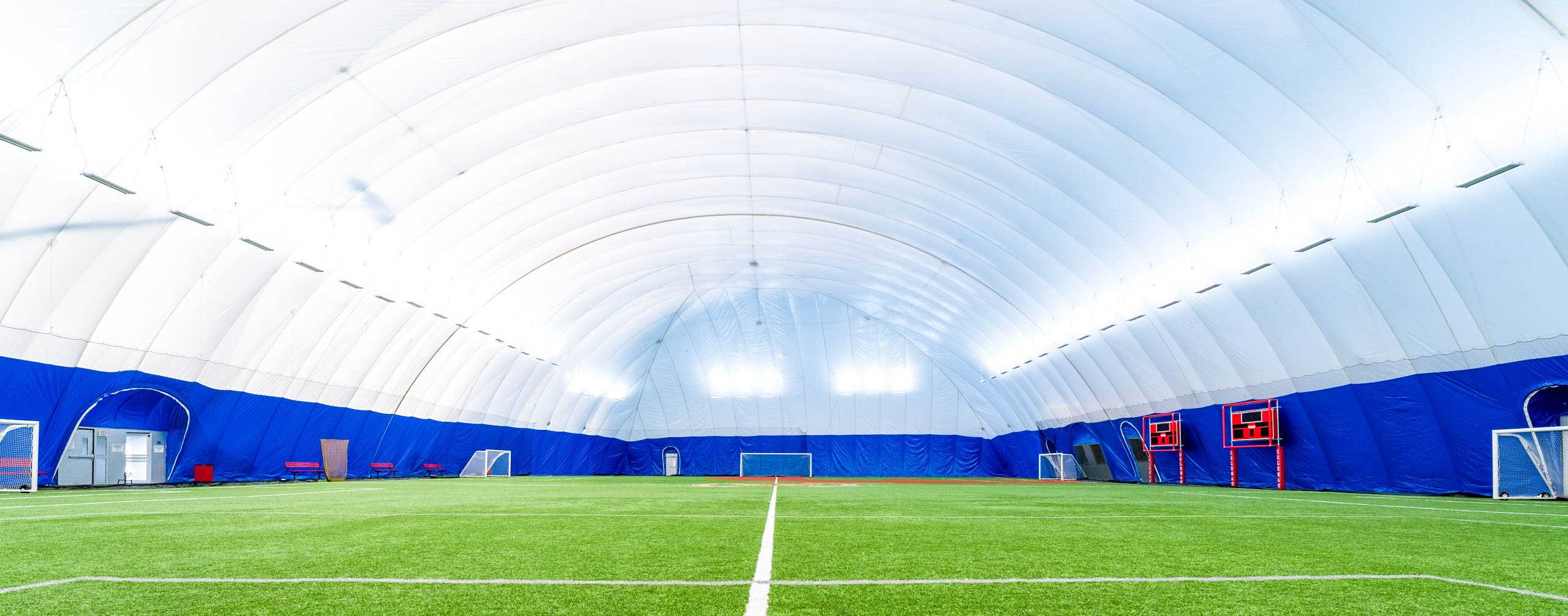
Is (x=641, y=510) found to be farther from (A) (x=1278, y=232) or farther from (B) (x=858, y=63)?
(A) (x=1278, y=232)

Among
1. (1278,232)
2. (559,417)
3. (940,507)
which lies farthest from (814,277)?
(940,507)

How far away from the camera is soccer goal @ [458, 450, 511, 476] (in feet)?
140

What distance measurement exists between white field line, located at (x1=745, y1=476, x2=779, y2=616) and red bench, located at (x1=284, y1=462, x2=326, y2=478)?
27154mm

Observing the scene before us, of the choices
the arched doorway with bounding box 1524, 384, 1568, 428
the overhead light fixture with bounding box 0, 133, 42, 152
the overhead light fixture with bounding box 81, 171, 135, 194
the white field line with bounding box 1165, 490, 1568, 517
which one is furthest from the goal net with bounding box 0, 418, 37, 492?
the arched doorway with bounding box 1524, 384, 1568, 428

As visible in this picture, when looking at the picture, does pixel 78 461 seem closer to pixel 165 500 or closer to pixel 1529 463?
pixel 165 500

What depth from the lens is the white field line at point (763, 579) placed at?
4219mm

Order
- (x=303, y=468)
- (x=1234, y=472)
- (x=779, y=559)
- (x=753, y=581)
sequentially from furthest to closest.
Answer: (x=303, y=468) → (x=1234, y=472) → (x=779, y=559) → (x=753, y=581)

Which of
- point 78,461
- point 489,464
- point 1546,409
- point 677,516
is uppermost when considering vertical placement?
point 1546,409

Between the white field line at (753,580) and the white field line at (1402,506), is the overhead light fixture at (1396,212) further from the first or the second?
the white field line at (753,580)

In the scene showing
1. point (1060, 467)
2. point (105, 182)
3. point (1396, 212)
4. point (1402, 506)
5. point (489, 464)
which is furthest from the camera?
point (489, 464)

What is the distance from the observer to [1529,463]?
1823 cm

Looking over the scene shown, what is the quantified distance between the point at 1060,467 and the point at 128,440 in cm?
3587

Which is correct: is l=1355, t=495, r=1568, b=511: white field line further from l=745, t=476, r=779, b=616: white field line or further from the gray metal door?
the gray metal door

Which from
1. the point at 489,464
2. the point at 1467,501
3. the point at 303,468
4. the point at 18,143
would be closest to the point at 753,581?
the point at 18,143
